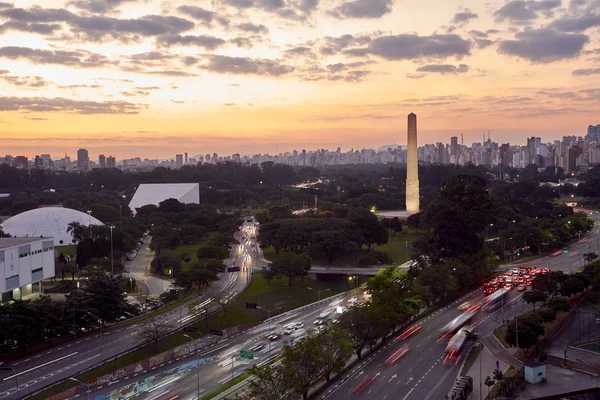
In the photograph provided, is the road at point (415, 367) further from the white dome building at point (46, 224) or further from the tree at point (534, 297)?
the white dome building at point (46, 224)

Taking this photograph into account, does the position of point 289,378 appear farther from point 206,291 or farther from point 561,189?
point 561,189

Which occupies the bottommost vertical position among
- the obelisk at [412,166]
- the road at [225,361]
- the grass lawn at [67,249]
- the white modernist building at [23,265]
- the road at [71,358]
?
the road at [225,361]

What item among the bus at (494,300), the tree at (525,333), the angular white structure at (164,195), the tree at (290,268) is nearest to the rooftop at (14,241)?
the tree at (290,268)

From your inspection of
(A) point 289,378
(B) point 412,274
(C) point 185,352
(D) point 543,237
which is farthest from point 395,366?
(D) point 543,237

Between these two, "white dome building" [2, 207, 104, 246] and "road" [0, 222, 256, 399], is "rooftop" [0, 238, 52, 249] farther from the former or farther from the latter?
"white dome building" [2, 207, 104, 246]

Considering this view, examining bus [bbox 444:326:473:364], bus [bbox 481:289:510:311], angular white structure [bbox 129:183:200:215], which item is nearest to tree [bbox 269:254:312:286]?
bus [bbox 481:289:510:311]
